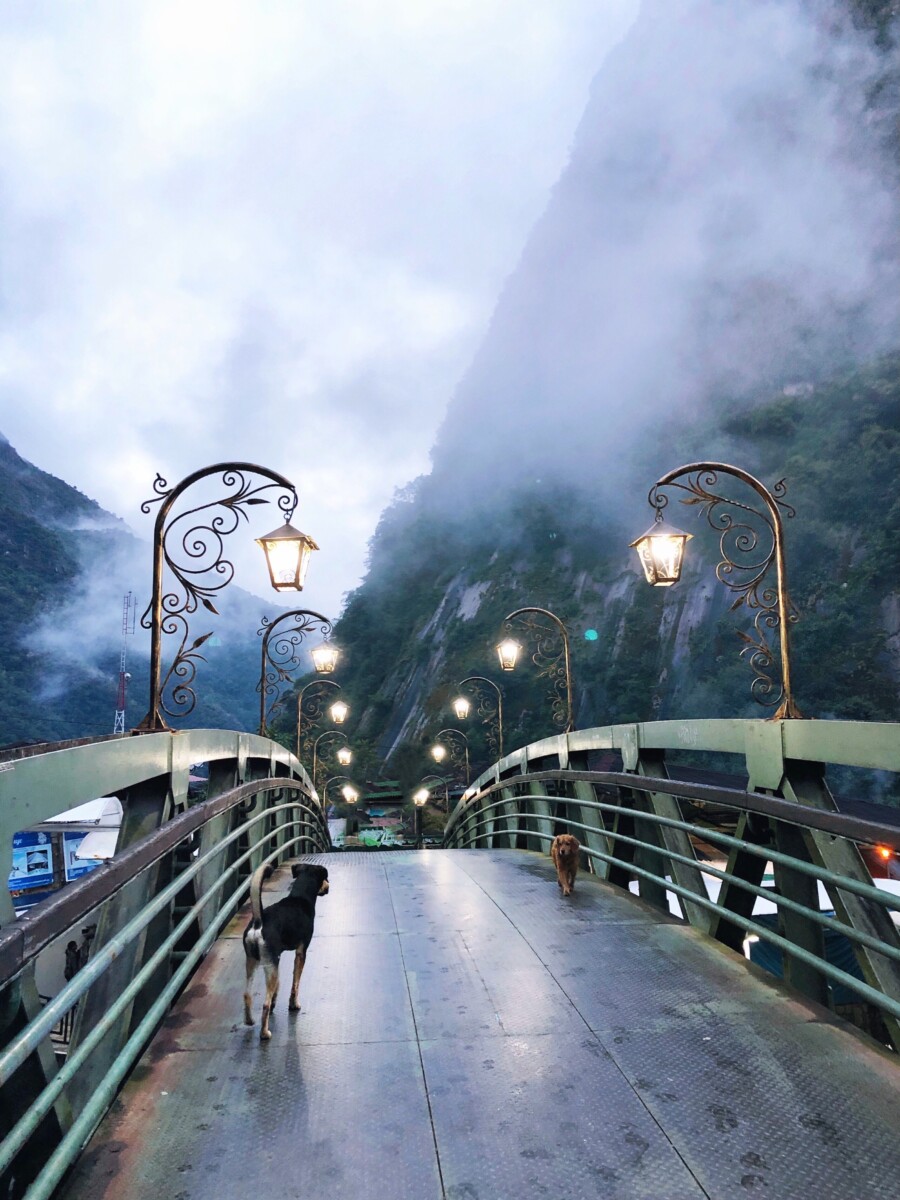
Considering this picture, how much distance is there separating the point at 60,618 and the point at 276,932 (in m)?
115

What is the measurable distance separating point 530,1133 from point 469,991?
Result: 1291 mm

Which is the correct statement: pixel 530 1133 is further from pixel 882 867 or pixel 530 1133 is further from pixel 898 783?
pixel 898 783

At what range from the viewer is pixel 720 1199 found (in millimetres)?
2062

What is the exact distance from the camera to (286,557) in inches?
285

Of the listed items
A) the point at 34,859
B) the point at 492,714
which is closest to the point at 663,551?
the point at 492,714

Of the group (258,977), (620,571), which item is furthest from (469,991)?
(620,571)

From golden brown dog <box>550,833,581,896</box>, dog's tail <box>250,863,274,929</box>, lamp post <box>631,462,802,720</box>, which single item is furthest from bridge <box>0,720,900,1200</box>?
lamp post <box>631,462,802,720</box>

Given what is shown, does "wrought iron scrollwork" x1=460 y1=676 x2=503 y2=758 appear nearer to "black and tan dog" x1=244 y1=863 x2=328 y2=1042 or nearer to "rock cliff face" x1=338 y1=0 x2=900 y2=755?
"rock cliff face" x1=338 y1=0 x2=900 y2=755

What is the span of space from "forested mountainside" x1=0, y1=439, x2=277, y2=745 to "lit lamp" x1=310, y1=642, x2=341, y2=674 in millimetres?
70970

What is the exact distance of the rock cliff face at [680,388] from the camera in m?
42.0

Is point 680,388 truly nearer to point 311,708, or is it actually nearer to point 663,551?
point 311,708

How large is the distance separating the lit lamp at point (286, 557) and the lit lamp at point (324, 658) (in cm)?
629

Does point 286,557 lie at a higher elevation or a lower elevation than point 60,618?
lower

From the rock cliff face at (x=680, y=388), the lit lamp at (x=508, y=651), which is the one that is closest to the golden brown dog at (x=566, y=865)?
the lit lamp at (x=508, y=651)
